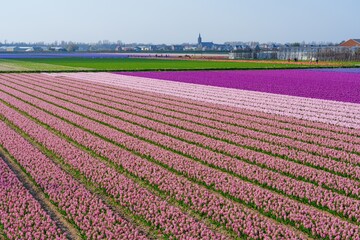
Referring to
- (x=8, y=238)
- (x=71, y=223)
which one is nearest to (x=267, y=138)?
(x=71, y=223)

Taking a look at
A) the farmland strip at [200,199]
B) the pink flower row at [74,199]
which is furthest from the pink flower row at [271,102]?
the pink flower row at [74,199]

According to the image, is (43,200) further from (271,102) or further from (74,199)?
(271,102)

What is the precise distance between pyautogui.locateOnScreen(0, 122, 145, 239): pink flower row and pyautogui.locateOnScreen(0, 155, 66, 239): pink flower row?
1.51 feet

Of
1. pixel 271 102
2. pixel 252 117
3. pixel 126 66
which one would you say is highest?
pixel 252 117

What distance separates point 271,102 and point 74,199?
61.3 feet

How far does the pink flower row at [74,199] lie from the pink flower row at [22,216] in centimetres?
46

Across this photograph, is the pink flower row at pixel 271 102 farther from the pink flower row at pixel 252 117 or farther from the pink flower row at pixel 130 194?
the pink flower row at pixel 130 194

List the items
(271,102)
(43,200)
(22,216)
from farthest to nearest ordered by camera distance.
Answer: (271,102)
(43,200)
(22,216)

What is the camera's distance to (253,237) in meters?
8.48

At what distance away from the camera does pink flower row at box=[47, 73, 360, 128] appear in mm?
21672

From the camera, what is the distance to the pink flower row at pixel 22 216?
8672 mm

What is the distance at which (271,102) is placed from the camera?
27.2 m

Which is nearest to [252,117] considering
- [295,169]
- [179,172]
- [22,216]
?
[295,169]

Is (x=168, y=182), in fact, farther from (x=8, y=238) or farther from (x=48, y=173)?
(x=8, y=238)
